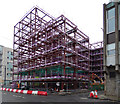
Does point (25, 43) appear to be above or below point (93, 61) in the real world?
above

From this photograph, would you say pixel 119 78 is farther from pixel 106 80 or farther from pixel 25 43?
pixel 25 43

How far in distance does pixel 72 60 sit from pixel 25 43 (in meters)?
20.1

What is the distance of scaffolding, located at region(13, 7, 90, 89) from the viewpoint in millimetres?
38562

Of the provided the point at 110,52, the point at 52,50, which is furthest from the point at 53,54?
the point at 110,52

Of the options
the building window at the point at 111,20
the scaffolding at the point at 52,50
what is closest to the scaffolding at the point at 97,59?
the scaffolding at the point at 52,50

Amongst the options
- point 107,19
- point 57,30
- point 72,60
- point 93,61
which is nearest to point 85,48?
point 72,60

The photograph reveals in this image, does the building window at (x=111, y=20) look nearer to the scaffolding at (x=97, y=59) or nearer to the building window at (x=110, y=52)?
the building window at (x=110, y=52)

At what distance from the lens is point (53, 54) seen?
4041 centimetres

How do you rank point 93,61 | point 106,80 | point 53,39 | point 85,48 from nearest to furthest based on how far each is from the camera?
point 106,80, point 53,39, point 85,48, point 93,61

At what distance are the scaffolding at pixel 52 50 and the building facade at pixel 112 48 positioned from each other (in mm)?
12694

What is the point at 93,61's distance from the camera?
7112cm

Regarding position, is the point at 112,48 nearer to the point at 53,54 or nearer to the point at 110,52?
the point at 110,52

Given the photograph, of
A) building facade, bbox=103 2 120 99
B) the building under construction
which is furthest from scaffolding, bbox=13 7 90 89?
building facade, bbox=103 2 120 99

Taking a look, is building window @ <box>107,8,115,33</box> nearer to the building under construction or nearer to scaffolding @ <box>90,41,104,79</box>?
the building under construction
